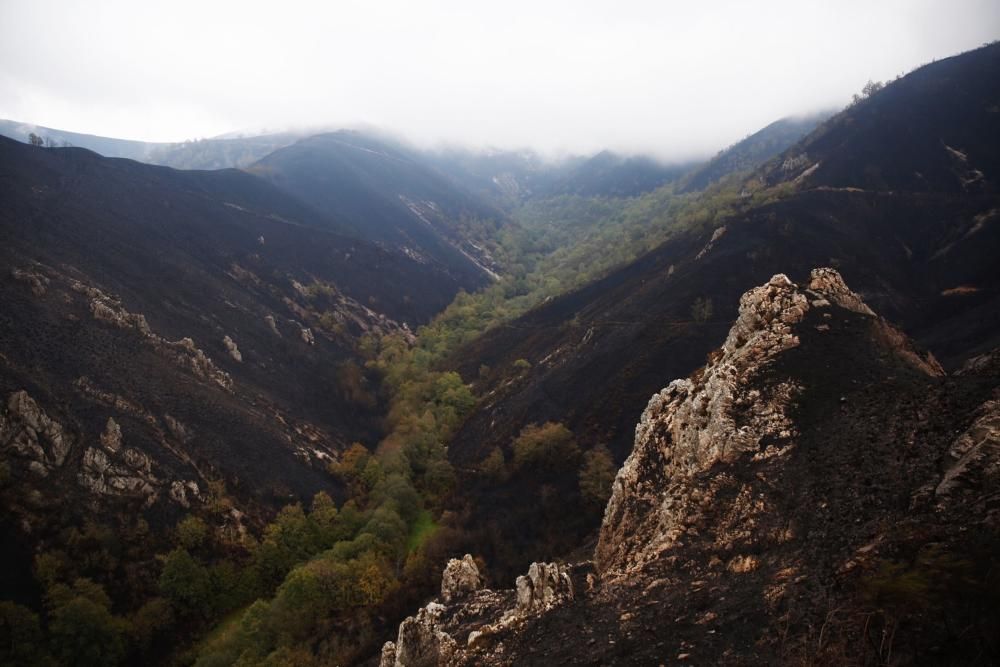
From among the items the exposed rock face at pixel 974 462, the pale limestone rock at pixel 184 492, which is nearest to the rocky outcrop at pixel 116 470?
the pale limestone rock at pixel 184 492

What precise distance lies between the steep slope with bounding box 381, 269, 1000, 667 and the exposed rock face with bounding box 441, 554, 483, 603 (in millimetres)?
103

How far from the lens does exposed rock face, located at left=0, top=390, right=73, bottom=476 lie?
38.2 meters

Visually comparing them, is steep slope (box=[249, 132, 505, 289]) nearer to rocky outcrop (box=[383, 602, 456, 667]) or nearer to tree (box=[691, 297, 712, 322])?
tree (box=[691, 297, 712, 322])

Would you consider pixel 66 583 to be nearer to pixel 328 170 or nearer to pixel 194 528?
pixel 194 528

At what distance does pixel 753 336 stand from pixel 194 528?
44.0 metres

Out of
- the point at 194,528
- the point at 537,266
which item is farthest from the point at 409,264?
the point at 194,528

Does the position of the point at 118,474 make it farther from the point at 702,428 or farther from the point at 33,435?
the point at 702,428

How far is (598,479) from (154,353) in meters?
48.8

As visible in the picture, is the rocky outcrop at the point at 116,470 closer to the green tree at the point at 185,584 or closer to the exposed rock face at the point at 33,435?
the exposed rock face at the point at 33,435

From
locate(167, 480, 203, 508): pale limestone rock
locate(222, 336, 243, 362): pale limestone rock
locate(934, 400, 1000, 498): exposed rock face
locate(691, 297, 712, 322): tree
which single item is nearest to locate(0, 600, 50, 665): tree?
locate(167, 480, 203, 508): pale limestone rock

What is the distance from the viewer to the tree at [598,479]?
128ft

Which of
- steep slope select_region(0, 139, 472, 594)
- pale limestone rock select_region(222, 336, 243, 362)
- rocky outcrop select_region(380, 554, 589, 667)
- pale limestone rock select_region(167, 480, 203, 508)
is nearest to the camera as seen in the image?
rocky outcrop select_region(380, 554, 589, 667)

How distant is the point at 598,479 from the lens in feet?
131

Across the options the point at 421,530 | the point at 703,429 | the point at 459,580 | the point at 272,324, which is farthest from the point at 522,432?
the point at 272,324
